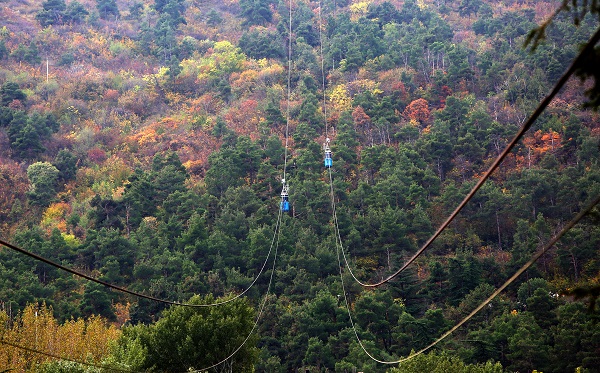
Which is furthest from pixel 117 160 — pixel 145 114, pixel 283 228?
pixel 283 228

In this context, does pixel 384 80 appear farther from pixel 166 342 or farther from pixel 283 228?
pixel 166 342

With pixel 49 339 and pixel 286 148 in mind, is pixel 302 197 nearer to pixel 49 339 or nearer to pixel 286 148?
pixel 286 148

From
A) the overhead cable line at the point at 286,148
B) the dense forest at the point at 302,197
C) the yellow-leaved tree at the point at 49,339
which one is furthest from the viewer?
the overhead cable line at the point at 286,148

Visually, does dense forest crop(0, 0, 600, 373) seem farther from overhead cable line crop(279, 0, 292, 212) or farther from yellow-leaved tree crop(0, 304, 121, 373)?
overhead cable line crop(279, 0, 292, 212)

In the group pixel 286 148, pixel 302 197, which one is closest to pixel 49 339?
pixel 302 197

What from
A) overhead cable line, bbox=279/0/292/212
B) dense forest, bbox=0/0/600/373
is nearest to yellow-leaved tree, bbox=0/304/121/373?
dense forest, bbox=0/0/600/373

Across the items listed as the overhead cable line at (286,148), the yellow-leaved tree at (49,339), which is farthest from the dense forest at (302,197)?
the overhead cable line at (286,148)

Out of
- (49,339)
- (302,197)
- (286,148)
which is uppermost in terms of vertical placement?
(286,148)

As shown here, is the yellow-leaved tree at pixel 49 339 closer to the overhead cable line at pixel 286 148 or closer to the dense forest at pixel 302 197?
the dense forest at pixel 302 197
